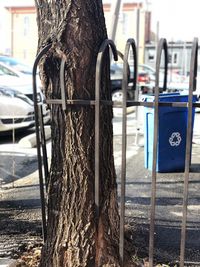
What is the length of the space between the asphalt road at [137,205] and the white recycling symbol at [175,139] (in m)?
0.43

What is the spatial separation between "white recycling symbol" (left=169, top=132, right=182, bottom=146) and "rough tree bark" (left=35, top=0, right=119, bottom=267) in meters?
3.10

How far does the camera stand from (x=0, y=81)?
9.14 metres

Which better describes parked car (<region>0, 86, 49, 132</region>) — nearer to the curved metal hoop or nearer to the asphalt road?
the asphalt road

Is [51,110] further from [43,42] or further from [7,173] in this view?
[7,173]

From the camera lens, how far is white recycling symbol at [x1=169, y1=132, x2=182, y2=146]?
20.0 ft

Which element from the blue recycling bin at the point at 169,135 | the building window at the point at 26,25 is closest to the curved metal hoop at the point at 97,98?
the blue recycling bin at the point at 169,135

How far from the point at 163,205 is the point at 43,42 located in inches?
97.0

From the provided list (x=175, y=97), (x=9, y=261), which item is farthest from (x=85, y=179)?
(x=175, y=97)

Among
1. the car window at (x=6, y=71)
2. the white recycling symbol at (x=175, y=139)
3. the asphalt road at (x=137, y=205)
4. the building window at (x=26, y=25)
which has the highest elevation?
the building window at (x=26, y=25)

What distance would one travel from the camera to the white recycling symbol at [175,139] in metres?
6.11

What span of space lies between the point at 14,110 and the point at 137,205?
184 inches

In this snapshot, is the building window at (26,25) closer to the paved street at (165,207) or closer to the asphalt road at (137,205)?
the asphalt road at (137,205)

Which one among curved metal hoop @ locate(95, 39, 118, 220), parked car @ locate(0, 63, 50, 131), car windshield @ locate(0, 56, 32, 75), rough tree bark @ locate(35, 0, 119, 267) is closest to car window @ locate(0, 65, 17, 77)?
parked car @ locate(0, 63, 50, 131)

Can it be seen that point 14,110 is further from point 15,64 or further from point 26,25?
point 26,25
